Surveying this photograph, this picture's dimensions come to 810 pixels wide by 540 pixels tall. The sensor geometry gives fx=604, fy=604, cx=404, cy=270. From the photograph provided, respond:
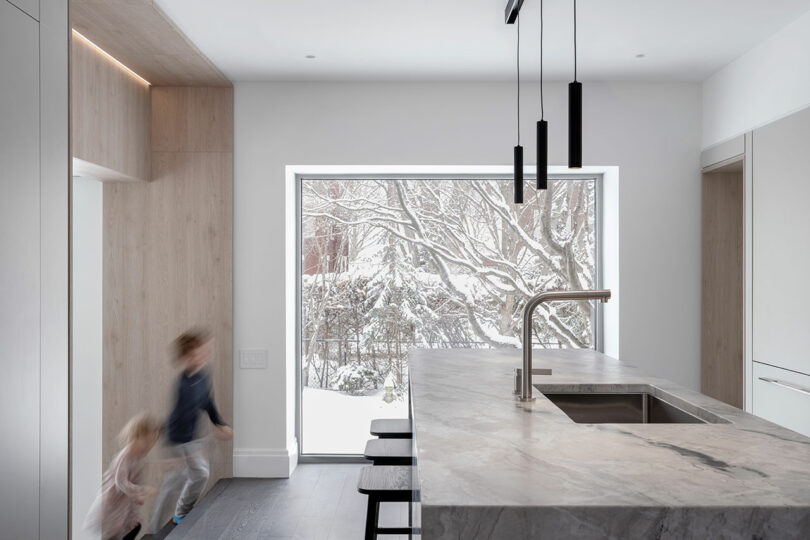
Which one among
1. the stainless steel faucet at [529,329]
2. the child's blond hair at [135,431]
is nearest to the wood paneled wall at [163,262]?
the child's blond hair at [135,431]

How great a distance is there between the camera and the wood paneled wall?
415cm

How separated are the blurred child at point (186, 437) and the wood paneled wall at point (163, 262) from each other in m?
0.82

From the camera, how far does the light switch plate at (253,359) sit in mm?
4219

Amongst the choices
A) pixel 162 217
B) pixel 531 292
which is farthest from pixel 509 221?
pixel 162 217

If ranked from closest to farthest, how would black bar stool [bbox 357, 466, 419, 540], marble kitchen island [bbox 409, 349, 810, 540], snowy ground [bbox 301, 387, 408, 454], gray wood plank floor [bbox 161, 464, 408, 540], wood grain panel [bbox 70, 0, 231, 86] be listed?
1. marble kitchen island [bbox 409, 349, 810, 540]
2. black bar stool [bbox 357, 466, 419, 540]
3. wood grain panel [bbox 70, 0, 231, 86]
4. gray wood plank floor [bbox 161, 464, 408, 540]
5. snowy ground [bbox 301, 387, 408, 454]

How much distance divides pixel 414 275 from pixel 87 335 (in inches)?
92.6

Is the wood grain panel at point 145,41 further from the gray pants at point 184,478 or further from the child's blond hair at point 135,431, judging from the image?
the gray pants at point 184,478

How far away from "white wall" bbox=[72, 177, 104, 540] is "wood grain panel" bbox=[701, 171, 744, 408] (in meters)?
4.21

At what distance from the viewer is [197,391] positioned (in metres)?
3.33

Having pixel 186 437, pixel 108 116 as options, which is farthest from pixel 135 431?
pixel 108 116

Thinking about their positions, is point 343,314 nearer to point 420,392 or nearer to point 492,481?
point 420,392

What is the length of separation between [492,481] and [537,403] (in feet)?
2.60

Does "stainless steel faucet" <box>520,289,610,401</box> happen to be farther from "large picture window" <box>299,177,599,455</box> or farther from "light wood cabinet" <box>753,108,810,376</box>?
"large picture window" <box>299,177,599,455</box>

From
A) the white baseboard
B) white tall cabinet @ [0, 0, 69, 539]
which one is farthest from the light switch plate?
white tall cabinet @ [0, 0, 69, 539]
